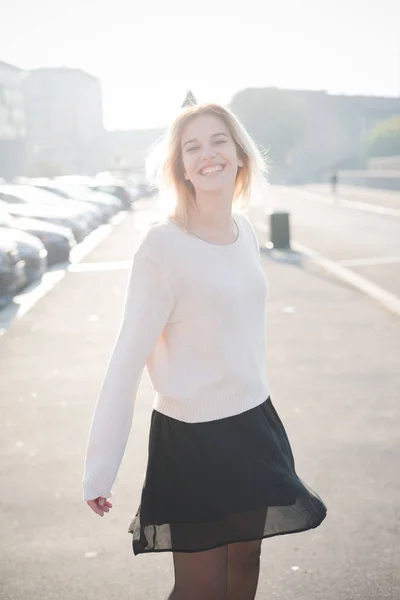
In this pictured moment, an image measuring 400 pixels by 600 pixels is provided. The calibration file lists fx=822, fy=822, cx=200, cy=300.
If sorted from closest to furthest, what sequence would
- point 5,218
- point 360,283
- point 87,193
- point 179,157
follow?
point 179,157
point 360,283
point 5,218
point 87,193

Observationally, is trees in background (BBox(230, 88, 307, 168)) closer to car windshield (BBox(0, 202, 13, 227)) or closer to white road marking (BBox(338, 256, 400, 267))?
car windshield (BBox(0, 202, 13, 227))

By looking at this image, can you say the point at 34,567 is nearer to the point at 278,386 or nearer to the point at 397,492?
the point at 397,492

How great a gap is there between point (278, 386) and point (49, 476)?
252 cm

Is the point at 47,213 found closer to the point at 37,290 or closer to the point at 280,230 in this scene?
the point at 280,230

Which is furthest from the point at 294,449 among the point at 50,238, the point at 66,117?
the point at 66,117

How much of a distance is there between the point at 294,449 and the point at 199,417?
2.96 meters

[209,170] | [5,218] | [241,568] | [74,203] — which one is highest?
[209,170]

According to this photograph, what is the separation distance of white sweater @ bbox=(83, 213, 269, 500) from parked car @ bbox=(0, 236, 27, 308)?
9.64 m

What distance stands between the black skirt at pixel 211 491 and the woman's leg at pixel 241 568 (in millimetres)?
102

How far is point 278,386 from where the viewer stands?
698 cm

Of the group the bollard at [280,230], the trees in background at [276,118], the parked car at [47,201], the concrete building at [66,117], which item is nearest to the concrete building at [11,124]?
the concrete building at [66,117]

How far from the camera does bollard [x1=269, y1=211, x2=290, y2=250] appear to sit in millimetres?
18156

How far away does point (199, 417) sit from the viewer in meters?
2.53

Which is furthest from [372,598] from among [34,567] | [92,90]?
[92,90]
